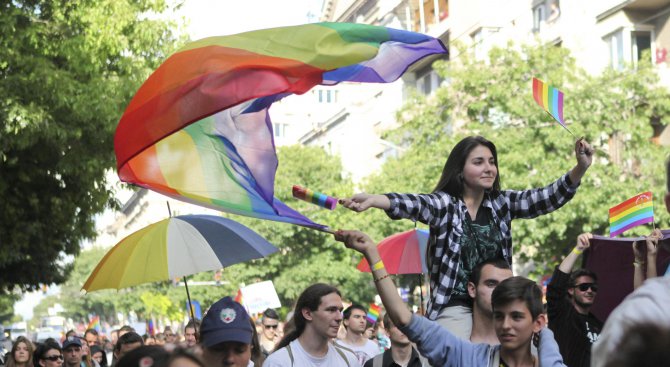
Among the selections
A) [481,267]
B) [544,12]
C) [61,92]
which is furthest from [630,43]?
[481,267]

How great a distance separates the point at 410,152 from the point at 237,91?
28798 millimetres

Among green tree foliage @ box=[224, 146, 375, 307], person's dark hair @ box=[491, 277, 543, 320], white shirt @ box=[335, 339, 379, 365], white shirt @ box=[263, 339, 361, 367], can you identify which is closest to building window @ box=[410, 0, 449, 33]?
green tree foliage @ box=[224, 146, 375, 307]

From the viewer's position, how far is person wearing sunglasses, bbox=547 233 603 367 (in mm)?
7227

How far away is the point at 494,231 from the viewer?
20.0 ft

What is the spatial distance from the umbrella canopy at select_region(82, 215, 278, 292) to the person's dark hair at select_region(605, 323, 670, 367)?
22.1 feet

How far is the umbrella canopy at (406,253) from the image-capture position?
474 inches

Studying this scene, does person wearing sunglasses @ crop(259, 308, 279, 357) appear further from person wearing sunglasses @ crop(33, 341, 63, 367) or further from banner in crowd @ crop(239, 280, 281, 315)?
banner in crowd @ crop(239, 280, 281, 315)

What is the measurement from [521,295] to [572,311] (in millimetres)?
2701

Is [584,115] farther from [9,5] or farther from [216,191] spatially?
[216,191]

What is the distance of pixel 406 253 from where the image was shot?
1216cm

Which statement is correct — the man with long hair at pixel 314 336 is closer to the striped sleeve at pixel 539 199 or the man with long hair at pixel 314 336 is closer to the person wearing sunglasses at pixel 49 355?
the striped sleeve at pixel 539 199

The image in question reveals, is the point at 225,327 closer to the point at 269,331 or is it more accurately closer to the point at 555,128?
the point at 269,331

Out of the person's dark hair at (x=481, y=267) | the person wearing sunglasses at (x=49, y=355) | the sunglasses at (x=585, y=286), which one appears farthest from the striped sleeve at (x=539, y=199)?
the person wearing sunglasses at (x=49, y=355)

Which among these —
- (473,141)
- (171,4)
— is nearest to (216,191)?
(473,141)
